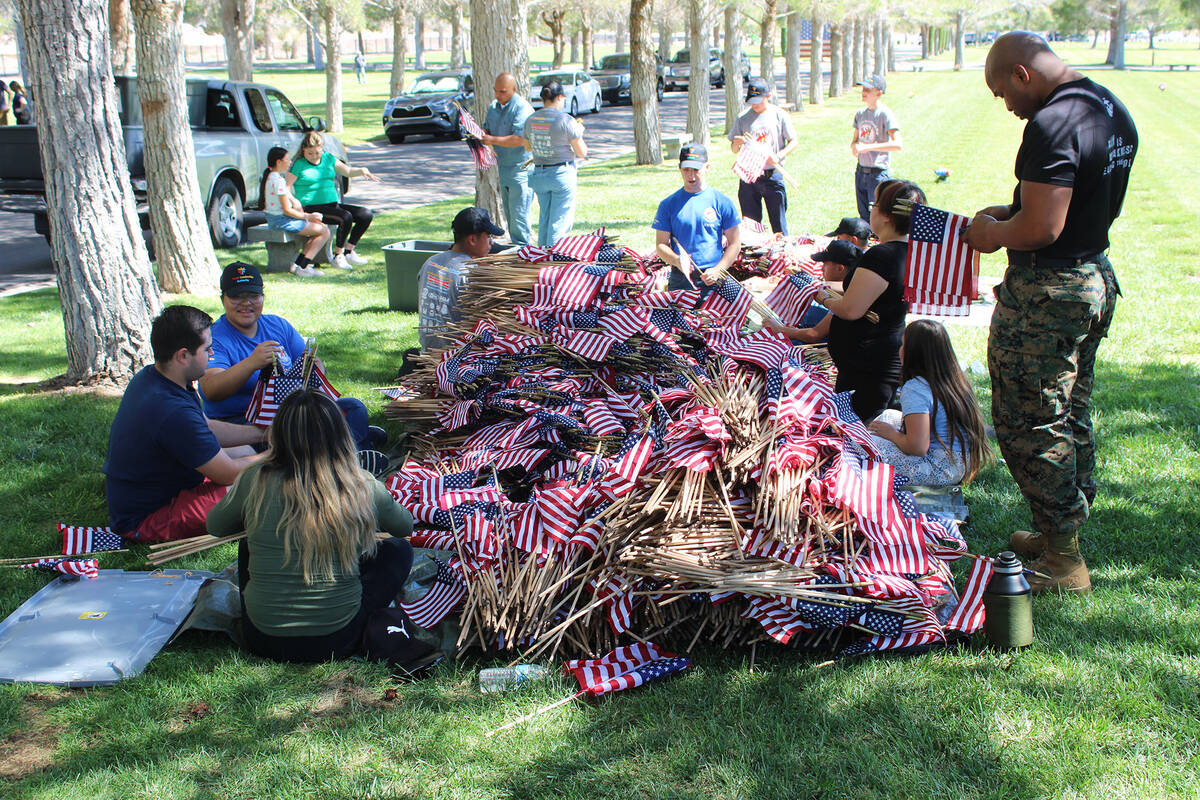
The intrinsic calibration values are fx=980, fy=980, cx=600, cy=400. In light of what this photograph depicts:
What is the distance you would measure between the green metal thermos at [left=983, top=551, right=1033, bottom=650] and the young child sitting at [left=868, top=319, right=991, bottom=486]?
1165 millimetres

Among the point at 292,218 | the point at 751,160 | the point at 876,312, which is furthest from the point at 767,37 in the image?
the point at 876,312

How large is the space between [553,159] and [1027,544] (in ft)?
22.8

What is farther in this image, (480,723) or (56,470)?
(56,470)

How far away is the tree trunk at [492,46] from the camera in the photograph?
11414 mm

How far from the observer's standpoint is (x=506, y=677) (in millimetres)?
3732

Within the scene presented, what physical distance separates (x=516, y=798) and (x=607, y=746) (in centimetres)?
38

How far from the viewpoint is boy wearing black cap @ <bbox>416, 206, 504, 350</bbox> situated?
22.1 feet

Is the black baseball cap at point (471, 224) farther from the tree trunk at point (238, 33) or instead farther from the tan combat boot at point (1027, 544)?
the tree trunk at point (238, 33)

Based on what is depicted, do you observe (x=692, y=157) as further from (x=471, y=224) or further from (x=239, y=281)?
(x=239, y=281)

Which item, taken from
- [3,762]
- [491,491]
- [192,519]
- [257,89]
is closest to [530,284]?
[491,491]

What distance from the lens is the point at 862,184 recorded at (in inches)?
442

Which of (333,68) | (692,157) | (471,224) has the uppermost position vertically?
(333,68)

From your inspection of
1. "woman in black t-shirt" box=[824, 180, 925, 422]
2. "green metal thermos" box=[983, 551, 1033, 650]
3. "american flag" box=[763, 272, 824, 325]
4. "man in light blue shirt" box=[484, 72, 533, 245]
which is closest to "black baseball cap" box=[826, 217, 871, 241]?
"american flag" box=[763, 272, 824, 325]

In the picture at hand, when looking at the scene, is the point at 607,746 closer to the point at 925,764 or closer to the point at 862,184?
the point at 925,764
